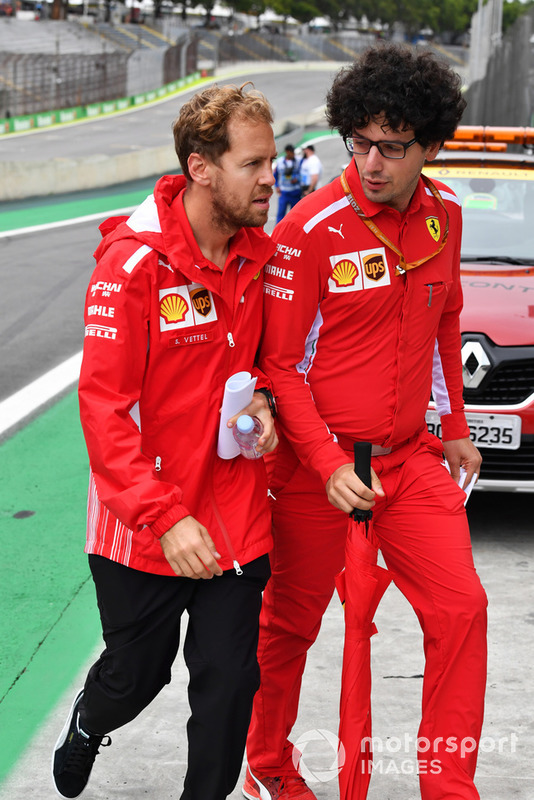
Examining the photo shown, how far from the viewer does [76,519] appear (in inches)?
242

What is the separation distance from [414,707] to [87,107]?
195 feet

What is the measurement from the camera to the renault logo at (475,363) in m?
5.60

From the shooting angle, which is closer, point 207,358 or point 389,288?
point 207,358

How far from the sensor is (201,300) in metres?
3.00

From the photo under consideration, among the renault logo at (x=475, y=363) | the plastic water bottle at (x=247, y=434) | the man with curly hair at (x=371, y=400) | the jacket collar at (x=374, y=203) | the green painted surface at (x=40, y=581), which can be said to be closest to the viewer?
the plastic water bottle at (x=247, y=434)

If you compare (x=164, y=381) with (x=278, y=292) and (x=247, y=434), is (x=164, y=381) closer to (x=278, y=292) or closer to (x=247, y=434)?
(x=247, y=434)

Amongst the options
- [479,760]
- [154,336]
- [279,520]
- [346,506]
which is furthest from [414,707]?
[154,336]

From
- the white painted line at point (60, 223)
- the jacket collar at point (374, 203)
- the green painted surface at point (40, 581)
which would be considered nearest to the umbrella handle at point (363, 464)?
the jacket collar at point (374, 203)

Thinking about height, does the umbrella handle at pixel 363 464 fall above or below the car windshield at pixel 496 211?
above

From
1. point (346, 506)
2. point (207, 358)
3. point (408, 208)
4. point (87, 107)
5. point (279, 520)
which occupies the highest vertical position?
point (408, 208)

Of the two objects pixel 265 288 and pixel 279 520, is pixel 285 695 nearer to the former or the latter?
pixel 279 520

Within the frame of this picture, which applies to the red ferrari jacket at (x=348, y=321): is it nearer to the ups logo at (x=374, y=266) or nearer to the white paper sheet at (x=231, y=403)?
the ups logo at (x=374, y=266)

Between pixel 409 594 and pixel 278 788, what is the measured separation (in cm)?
84

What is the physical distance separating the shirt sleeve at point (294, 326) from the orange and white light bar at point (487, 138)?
15.7 ft
